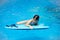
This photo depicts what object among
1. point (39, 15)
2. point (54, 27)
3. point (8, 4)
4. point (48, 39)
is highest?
point (8, 4)

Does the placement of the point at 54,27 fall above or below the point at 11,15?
below

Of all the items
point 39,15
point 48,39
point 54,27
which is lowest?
point 48,39

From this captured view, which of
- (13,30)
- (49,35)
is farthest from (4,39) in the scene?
(49,35)

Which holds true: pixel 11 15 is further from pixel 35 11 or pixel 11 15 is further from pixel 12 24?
pixel 35 11

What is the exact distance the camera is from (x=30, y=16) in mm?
1453

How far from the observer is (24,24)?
1.45 meters

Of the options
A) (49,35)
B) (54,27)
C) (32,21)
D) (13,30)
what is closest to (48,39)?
(49,35)

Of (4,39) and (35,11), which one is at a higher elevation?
(35,11)

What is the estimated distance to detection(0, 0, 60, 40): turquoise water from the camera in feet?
4.68

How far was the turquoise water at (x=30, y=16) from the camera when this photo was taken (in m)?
1.43

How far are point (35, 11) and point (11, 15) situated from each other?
0.27m

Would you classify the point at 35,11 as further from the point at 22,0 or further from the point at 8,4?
the point at 8,4

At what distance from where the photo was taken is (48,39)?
143cm

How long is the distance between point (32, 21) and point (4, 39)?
0.36 meters
